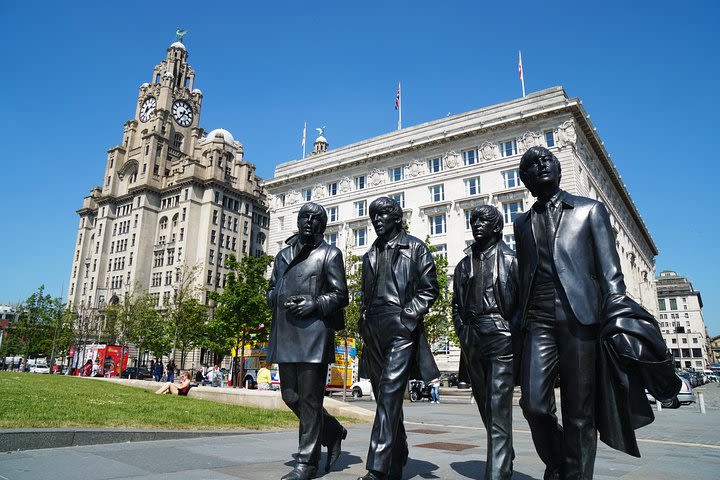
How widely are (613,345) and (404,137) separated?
50.3 meters

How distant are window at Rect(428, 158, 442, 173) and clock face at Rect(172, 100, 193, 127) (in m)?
57.1

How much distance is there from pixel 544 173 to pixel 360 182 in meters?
50.2

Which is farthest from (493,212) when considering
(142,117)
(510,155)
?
(142,117)

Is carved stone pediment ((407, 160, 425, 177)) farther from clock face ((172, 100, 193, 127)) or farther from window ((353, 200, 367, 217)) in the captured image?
clock face ((172, 100, 193, 127))

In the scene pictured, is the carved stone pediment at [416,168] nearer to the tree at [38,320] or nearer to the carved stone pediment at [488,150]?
the carved stone pediment at [488,150]

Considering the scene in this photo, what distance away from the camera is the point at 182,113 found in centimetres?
8950

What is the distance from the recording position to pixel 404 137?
52.3m

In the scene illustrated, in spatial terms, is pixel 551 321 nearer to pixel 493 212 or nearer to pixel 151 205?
pixel 493 212

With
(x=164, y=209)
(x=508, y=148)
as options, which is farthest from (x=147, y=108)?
(x=508, y=148)

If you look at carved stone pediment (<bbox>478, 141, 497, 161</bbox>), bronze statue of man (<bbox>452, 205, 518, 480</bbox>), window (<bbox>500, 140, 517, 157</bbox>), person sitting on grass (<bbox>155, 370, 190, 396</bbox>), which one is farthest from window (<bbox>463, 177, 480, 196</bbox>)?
bronze statue of man (<bbox>452, 205, 518, 480</bbox>)

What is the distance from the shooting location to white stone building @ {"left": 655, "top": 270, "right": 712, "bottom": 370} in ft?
413

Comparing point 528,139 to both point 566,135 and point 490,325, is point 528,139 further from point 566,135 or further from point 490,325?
point 490,325

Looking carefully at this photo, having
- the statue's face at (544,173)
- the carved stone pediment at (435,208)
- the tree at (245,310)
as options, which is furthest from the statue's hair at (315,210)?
the carved stone pediment at (435,208)

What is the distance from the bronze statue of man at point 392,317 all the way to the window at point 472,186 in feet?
138
